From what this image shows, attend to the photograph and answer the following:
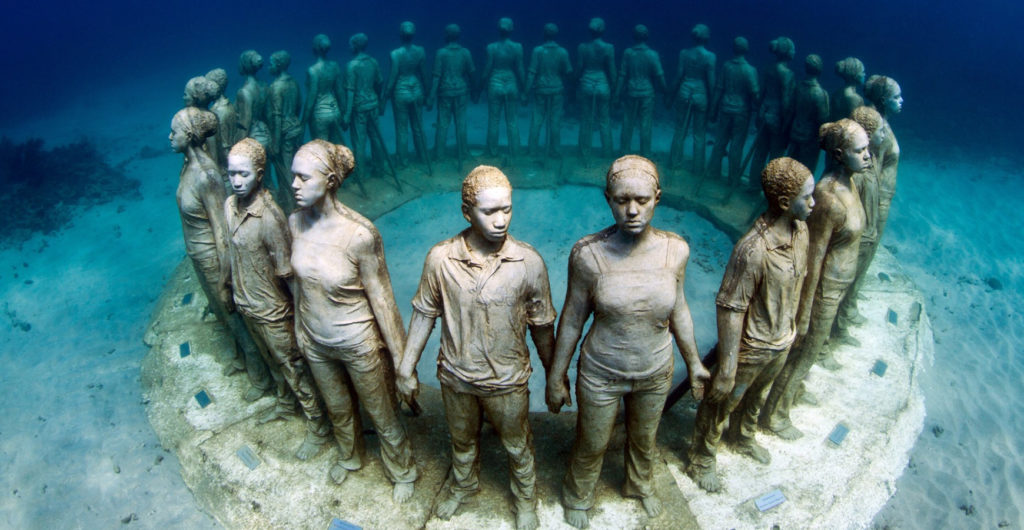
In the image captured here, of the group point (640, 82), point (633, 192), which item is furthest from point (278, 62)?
point (633, 192)

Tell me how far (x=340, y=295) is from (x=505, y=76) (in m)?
7.31

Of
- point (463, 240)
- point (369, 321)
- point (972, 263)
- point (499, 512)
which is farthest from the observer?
point (972, 263)

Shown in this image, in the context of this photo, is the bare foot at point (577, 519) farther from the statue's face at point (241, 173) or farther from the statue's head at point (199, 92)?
the statue's head at point (199, 92)

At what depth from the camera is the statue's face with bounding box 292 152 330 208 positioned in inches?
156

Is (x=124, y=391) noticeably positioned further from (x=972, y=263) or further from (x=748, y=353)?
(x=972, y=263)

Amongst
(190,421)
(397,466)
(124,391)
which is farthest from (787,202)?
(124,391)

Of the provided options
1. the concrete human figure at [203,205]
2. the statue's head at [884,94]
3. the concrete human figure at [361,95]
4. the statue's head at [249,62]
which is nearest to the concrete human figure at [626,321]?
the concrete human figure at [203,205]

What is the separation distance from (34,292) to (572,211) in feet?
25.0

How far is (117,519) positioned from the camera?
5.36 m

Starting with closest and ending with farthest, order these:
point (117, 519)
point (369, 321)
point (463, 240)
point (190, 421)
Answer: point (463, 240)
point (369, 321)
point (117, 519)
point (190, 421)

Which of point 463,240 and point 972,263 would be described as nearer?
point 463,240

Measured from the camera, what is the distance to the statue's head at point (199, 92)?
5.67 m

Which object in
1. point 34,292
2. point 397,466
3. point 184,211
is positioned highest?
point 184,211

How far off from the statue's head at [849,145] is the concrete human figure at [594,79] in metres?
6.31
